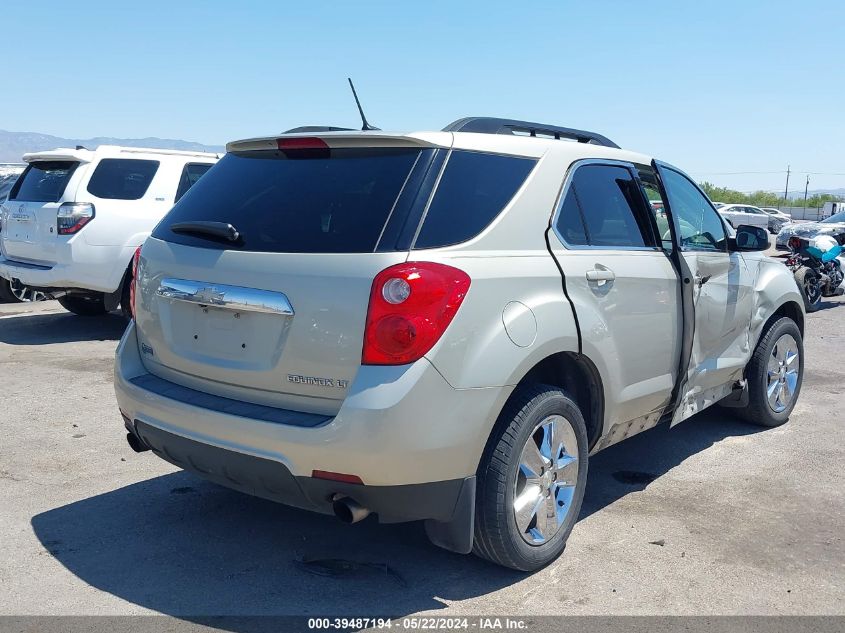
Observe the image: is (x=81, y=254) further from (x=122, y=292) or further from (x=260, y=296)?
(x=260, y=296)

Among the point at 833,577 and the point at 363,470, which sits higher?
the point at 363,470

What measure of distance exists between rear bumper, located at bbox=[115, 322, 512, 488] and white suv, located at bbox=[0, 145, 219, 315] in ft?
19.5

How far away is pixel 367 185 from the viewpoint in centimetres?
333

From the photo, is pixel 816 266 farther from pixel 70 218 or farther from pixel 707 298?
pixel 70 218

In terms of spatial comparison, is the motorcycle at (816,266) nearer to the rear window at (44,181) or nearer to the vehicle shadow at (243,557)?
the vehicle shadow at (243,557)

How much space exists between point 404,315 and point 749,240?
308 cm

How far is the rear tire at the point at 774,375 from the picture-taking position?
5.68 meters

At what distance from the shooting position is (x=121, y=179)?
8969mm

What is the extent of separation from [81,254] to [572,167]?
617 cm

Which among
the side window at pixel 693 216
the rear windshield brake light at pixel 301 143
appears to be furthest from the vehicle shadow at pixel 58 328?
the side window at pixel 693 216

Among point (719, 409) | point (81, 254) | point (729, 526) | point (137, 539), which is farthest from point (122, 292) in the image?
point (729, 526)

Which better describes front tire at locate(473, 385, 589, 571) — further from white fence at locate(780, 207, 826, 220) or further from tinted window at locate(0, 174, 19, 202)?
white fence at locate(780, 207, 826, 220)

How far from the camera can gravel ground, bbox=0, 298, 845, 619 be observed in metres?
3.36

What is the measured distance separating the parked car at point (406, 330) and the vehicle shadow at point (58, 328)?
5473mm
